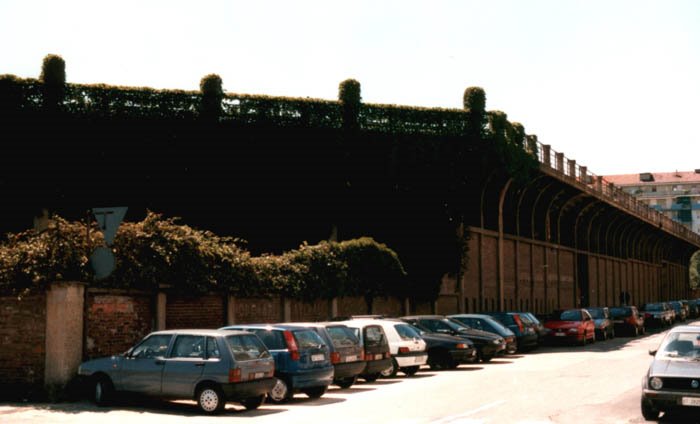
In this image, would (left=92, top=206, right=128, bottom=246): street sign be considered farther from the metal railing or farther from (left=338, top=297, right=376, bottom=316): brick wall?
the metal railing

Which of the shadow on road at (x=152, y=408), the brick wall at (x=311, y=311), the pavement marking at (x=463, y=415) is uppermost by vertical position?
the brick wall at (x=311, y=311)

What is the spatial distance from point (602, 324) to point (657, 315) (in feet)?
57.1

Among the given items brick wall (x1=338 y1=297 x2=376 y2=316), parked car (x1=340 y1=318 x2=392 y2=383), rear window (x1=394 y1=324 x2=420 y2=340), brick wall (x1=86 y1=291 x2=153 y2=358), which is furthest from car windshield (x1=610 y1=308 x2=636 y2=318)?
brick wall (x1=86 y1=291 x2=153 y2=358)

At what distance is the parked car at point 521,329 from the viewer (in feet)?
105

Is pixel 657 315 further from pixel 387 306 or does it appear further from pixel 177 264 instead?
pixel 177 264

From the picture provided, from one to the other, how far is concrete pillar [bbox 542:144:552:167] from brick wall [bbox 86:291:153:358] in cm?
2950

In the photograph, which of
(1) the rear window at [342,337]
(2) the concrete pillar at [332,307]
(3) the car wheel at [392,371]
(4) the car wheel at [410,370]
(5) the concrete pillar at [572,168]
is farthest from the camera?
(5) the concrete pillar at [572,168]

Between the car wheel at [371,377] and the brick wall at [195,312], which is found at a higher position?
the brick wall at [195,312]

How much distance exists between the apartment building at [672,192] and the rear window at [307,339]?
488ft

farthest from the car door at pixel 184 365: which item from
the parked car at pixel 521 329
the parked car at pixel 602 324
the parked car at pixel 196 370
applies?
the parked car at pixel 602 324

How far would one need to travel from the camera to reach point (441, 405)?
51.0ft

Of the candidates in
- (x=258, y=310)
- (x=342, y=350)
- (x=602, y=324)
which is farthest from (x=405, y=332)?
(x=602, y=324)

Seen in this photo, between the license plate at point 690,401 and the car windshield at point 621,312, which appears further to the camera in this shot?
the car windshield at point 621,312

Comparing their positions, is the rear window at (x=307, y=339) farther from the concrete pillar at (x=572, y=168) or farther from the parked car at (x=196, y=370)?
the concrete pillar at (x=572, y=168)
